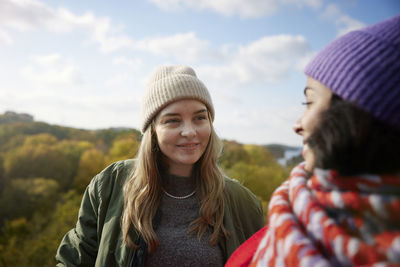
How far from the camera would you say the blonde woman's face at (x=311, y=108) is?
40.5 inches

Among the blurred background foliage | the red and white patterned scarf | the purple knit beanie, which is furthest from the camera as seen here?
the blurred background foliage

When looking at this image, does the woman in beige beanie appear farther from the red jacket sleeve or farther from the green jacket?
the red jacket sleeve

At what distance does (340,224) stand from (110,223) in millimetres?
1673

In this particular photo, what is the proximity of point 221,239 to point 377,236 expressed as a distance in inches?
54.5

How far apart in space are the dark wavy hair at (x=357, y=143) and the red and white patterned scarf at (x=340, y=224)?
0.04 meters

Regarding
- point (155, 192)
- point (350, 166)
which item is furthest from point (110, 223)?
point (350, 166)

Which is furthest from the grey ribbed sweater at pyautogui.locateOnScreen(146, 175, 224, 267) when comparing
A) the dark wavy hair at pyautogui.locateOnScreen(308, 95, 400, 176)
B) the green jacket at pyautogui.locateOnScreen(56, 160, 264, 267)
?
the dark wavy hair at pyautogui.locateOnScreen(308, 95, 400, 176)

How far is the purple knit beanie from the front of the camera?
900 millimetres

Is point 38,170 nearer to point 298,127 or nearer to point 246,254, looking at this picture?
point 246,254

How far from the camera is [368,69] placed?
0.95 meters

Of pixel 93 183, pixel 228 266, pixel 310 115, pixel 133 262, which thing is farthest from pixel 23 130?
pixel 310 115

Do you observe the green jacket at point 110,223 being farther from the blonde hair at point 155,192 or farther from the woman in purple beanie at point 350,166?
the woman in purple beanie at point 350,166

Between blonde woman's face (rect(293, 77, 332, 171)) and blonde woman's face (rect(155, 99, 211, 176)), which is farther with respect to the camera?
blonde woman's face (rect(155, 99, 211, 176))

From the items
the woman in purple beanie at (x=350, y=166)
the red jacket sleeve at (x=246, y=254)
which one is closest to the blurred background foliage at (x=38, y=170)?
the red jacket sleeve at (x=246, y=254)
